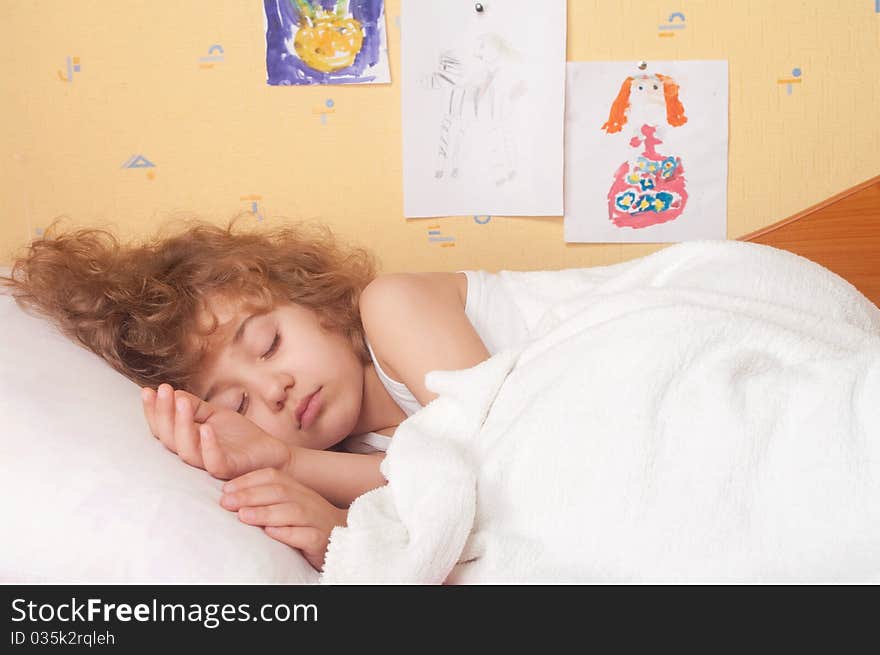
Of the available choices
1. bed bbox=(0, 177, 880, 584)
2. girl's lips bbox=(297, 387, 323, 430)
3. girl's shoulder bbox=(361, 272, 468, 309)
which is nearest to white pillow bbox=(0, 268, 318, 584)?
bed bbox=(0, 177, 880, 584)

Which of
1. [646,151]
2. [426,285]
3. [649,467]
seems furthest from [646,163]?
[649,467]

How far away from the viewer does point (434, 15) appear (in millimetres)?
1335

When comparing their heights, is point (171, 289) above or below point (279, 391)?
above

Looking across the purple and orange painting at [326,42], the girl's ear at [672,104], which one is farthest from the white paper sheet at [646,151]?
the purple and orange painting at [326,42]

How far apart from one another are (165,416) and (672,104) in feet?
3.11

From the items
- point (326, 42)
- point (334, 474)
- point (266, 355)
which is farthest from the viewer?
point (326, 42)

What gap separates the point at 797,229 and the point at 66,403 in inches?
39.4

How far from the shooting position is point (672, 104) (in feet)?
4.47

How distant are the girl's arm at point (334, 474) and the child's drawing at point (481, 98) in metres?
0.60

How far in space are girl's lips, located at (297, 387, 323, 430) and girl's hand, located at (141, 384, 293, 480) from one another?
134 millimetres

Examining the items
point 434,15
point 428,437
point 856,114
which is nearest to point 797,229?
point 856,114

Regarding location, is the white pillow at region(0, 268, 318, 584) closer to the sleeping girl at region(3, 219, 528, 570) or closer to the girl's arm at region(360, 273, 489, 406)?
the sleeping girl at region(3, 219, 528, 570)

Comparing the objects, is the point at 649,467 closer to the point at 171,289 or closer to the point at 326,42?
the point at 171,289

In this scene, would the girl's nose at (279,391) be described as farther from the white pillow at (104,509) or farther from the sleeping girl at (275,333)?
the white pillow at (104,509)
